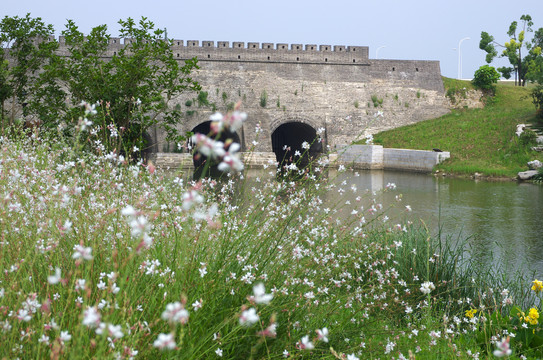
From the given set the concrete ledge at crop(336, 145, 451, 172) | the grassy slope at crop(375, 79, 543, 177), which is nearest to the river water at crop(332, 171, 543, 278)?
the grassy slope at crop(375, 79, 543, 177)

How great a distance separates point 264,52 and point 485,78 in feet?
55.8

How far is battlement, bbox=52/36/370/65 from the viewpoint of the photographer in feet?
123

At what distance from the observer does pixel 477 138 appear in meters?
29.8

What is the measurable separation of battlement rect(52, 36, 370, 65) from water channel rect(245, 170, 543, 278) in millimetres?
16030

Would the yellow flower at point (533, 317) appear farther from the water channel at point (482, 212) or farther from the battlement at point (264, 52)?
the battlement at point (264, 52)

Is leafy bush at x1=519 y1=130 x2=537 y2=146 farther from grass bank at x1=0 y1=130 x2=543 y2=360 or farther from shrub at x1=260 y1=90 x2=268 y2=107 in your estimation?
grass bank at x1=0 y1=130 x2=543 y2=360

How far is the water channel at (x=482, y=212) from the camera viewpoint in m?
9.48

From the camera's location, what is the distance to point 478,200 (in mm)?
17688

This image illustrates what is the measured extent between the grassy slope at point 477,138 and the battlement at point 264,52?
7.70m

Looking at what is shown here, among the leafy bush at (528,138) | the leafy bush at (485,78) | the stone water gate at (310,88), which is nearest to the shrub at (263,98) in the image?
the stone water gate at (310,88)

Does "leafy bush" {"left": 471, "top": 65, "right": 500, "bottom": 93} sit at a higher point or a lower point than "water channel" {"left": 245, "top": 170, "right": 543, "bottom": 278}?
higher

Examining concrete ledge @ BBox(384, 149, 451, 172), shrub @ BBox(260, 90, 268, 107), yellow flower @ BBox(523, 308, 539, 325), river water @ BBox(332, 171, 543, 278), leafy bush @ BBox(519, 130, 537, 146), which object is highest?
shrub @ BBox(260, 90, 268, 107)

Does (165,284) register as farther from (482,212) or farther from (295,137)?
(295,137)

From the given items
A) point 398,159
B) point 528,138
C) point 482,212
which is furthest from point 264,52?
point 482,212
